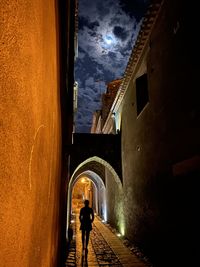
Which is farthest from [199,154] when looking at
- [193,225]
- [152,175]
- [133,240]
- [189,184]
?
[133,240]

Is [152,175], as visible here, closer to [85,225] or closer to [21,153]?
[85,225]

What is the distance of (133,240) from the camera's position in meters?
9.68

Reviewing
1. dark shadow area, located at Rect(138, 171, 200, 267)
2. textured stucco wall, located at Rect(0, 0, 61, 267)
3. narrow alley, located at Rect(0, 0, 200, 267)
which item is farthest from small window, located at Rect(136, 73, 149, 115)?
textured stucco wall, located at Rect(0, 0, 61, 267)

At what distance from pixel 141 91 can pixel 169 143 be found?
13.7ft

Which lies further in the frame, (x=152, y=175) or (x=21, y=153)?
(x=152, y=175)

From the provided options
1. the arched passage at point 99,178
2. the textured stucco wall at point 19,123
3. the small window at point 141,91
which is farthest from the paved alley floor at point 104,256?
the textured stucco wall at point 19,123

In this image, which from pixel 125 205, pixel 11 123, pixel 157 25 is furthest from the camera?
pixel 125 205

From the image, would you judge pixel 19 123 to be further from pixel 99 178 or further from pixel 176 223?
pixel 99 178

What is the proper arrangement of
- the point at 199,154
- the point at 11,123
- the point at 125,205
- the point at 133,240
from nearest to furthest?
1. the point at 11,123
2. the point at 199,154
3. the point at 133,240
4. the point at 125,205

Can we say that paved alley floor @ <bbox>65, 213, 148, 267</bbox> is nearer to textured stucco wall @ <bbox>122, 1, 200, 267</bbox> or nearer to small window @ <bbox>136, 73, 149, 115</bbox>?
textured stucco wall @ <bbox>122, 1, 200, 267</bbox>

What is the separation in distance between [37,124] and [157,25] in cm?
699

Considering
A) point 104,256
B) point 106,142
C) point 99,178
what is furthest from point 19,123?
point 99,178

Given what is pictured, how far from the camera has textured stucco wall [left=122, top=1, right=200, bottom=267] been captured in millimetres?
4875

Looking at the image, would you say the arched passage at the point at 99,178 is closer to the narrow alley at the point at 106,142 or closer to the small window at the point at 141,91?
the narrow alley at the point at 106,142
